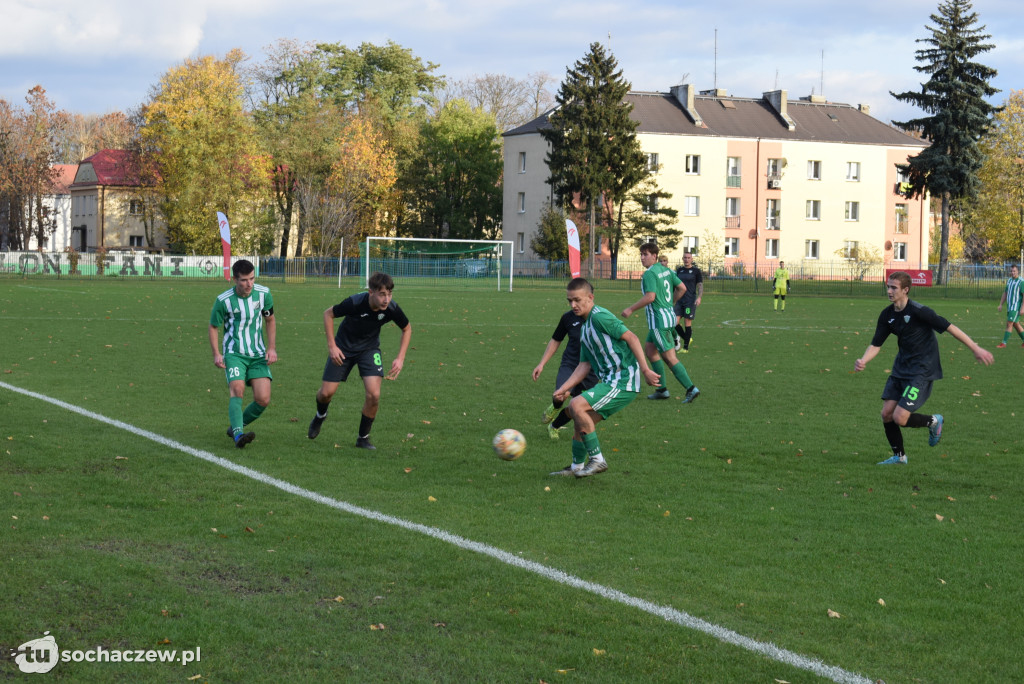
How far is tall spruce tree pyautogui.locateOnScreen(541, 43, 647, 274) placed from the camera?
60.3 meters

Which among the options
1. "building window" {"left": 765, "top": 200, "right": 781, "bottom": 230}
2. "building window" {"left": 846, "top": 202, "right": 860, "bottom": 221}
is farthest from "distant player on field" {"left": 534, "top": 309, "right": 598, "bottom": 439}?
"building window" {"left": 846, "top": 202, "right": 860, "bottom": 221}

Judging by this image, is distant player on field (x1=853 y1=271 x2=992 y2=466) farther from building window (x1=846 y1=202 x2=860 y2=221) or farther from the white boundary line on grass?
building window (x1=846 y1=202 x2=860 y2=221)

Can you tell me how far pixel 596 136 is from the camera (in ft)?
197

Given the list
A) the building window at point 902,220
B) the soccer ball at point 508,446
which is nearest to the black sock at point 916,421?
the soccer ball at point 508,446

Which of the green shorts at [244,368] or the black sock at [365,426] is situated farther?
the black sock at [365,426]

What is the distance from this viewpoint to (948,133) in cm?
5759

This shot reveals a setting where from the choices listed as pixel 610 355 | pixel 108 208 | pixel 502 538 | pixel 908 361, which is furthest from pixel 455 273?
pixel 502 538

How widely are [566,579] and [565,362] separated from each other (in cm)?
416

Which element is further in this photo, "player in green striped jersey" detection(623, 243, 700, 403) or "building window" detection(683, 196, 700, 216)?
"building window" detection(683, 196, 700, 216)

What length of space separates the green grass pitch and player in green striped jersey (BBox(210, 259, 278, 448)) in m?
0.44

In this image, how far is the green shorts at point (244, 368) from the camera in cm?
970

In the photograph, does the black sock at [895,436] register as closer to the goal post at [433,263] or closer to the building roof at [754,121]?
the goal post at [433,263]

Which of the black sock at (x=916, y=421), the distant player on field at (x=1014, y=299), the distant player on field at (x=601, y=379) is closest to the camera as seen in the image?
the distant player on field at (x=601, y=379)

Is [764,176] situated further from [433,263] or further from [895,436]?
[895,436]
